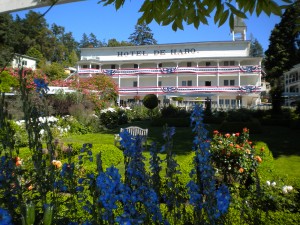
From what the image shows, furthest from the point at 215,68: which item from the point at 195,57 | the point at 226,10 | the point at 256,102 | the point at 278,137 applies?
the point at 226,10

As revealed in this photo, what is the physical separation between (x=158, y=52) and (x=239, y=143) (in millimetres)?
44276

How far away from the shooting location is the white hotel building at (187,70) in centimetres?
4559

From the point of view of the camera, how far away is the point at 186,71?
4756 centimetres

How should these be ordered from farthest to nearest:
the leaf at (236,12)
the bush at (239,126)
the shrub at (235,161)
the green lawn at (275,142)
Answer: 1. the bush at (239,126)
2. the green lawn at (275,142)
3. the shrub at (235,161)
4. the leaf at (236,12)

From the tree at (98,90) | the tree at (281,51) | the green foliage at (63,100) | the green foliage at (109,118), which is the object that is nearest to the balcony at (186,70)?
the tree at (281,51)

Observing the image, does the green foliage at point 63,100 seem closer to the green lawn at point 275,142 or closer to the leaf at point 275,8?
the green lawn at point 275,142

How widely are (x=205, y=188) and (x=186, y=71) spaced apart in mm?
46000

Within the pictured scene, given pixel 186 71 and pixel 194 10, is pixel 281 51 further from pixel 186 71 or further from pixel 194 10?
pixel 194 10

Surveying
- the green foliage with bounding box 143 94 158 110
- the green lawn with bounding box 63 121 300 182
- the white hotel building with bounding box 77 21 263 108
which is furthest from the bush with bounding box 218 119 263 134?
the white hotel building with bounding box 77 21 263 108

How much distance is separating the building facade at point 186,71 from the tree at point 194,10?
133ft

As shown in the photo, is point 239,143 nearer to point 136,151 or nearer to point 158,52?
point 136,151

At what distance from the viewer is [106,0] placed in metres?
2.74

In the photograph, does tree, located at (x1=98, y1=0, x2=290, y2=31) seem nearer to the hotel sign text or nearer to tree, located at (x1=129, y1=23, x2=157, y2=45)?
the hotel sign text

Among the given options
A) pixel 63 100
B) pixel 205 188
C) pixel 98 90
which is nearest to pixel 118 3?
pixel 205 188
